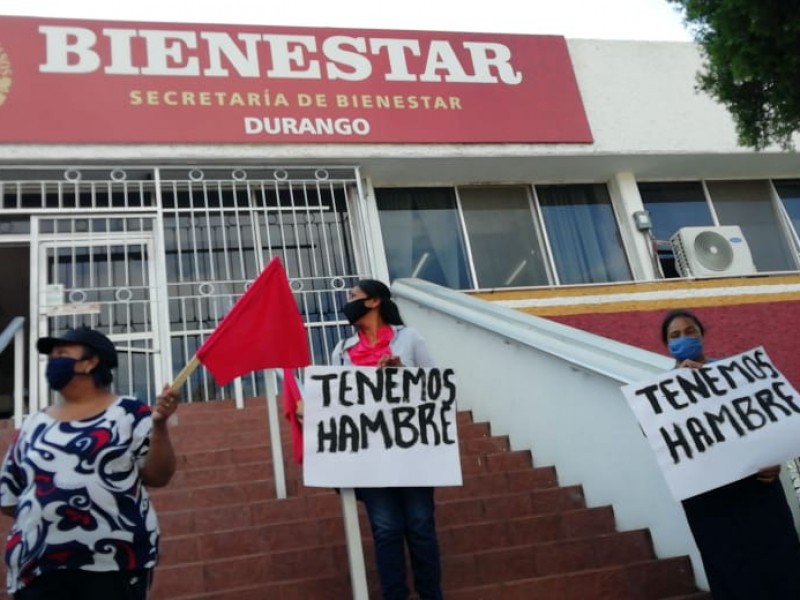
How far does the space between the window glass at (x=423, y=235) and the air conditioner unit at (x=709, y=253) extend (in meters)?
2.75

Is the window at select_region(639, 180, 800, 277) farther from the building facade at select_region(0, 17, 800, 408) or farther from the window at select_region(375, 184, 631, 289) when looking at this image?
the window at select_region(375, 184, 631, 289)

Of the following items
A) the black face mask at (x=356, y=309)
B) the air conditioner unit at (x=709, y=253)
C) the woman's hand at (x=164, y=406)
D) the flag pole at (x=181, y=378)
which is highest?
the air conditioner unit at (x=709, y=253)

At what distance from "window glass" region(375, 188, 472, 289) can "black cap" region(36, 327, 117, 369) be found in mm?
6316

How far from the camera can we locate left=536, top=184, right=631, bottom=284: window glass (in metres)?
9.68

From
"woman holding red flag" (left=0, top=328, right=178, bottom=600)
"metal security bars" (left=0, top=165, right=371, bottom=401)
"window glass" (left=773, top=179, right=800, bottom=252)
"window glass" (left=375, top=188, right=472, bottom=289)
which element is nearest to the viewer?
"woman holding red flag" (left=0, top=328, right=178, bottom=600)

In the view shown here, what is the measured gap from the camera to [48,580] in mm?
2371

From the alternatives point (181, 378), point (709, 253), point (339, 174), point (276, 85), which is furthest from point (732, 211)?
point (181, 378)

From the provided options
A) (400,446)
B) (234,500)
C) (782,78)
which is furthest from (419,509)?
(782,78)

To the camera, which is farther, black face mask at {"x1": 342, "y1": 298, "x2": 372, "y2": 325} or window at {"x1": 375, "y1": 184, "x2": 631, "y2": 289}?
window at {"x1": 375, "y1": 184, "x2": 631, "y2": 289}

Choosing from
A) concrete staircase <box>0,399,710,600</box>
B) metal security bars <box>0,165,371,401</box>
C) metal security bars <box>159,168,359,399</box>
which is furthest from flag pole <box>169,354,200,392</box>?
metal security bars <box>159,168,359,399</box>

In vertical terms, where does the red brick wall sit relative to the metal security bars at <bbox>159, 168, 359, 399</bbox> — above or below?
below

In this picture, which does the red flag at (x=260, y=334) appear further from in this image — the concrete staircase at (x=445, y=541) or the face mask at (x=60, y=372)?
the concrete staircase at (x=445, y=541)

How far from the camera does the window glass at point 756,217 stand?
1028 centimetres

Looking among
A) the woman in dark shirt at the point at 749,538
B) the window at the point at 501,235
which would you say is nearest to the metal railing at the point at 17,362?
the window at the point at 501,235
